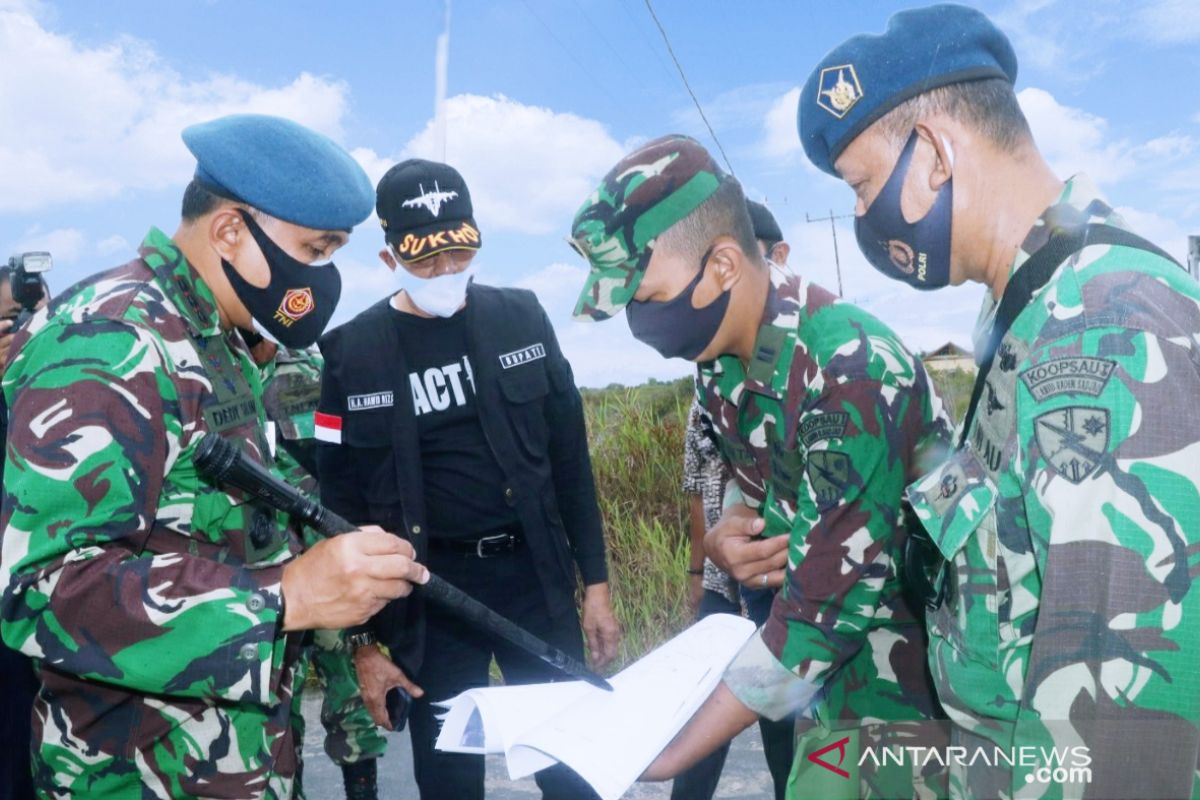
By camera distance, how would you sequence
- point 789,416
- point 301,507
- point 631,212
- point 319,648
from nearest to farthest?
point 301,507 → point 789,416 → point 631,212 → point 319,648

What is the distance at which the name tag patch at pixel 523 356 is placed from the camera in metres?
2.98

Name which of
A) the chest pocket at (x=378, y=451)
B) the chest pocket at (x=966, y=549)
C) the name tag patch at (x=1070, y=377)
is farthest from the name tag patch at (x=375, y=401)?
the name tag patch at (x=1070, y=377)

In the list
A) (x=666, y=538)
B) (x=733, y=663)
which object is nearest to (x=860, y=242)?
(x=733, y=663)

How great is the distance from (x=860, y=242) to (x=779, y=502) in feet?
2.07

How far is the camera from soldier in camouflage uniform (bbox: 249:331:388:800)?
10.6 feet

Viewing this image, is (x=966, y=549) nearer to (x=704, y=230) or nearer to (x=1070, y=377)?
(x=1070, y=377)

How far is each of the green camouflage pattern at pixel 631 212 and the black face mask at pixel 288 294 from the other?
2.07 ft

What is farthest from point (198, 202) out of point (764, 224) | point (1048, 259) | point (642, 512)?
point (642, 512)

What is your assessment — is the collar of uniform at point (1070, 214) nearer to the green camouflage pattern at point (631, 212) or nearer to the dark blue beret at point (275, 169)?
the green camouflage pattern at point (631, 212)

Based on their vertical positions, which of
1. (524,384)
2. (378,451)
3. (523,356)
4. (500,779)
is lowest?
(500,779)

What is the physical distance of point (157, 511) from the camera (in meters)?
1.62

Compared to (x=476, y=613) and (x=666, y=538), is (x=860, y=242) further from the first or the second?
(x=666, y=538)

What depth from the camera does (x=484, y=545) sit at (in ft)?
9.48

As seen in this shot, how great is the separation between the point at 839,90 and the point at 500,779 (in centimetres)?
341
